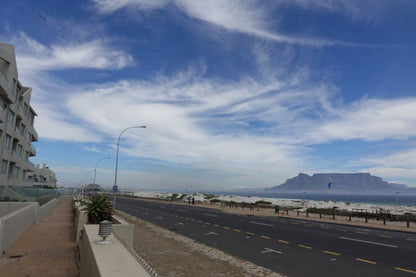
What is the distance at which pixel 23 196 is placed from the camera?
21.0 m

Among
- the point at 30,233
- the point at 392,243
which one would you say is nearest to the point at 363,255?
the point at 392,243

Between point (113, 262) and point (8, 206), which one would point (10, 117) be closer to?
point (8, 206)

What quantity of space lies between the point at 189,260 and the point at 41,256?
245 inches

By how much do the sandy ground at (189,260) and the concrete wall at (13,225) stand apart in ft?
18.6

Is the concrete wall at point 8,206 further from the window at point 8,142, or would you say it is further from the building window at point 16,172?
Result: the building window at point 16,172

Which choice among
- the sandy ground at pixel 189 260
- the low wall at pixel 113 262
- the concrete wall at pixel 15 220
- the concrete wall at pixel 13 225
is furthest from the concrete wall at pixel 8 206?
the low wall at pixel 113 262

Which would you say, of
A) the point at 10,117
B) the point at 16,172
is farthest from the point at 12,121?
the point at 16,172

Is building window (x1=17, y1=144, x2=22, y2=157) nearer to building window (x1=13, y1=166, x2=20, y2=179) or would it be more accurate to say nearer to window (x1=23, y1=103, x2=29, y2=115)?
building window (x1=13, y1=166, x2=20, y2=179)

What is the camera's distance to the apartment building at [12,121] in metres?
31.8

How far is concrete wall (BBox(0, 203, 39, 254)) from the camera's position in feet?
38.1

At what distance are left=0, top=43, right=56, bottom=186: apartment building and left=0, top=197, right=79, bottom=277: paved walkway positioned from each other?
71.7 feet

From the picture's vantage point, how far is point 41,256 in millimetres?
11445

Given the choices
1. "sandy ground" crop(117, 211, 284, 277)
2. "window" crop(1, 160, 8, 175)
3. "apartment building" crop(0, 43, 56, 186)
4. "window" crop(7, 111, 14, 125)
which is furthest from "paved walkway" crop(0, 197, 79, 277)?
"window" crop(7, 111, 14, 125)

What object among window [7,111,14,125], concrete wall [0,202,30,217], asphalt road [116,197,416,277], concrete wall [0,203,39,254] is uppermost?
window [7,111,14,125]
